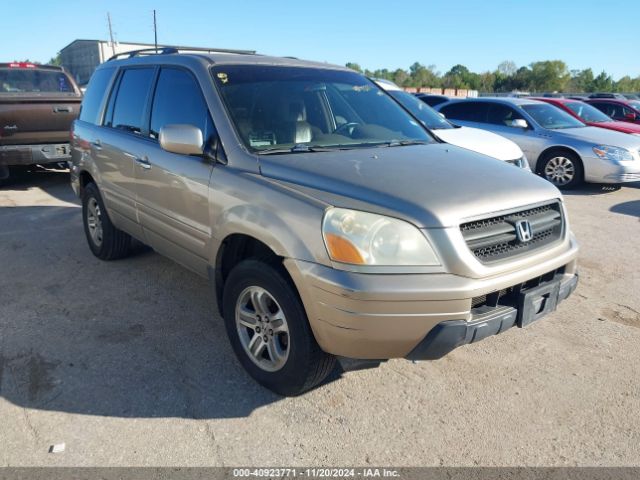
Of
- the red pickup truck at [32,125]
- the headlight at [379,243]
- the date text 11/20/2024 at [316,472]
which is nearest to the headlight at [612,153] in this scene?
the headlight at [379,243]

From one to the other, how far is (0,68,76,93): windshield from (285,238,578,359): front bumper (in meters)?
8.90

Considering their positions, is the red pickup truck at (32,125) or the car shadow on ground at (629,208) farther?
the red pickup truck at (32,125)

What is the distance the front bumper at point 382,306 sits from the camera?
2.36 meters

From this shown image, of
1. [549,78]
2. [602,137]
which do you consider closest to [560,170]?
[602,137]

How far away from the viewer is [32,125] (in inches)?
327

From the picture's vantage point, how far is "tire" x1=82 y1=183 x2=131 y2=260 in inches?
196

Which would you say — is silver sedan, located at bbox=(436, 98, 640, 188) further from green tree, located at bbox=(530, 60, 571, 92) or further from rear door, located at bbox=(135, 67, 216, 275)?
green tree, located at bbox=(530, 60, 571, 92)

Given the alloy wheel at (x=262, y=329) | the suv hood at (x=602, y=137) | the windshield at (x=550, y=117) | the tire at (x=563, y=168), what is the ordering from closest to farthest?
1. the alloy wheel at (x=262, y=329)
2. the suv hood at (x=602, y=137)
3. the tire at (x=563, y=168)
4. the windshield at (x=550, y=117)

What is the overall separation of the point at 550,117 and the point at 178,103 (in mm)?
8460

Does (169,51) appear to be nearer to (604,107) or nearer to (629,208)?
(629,208)

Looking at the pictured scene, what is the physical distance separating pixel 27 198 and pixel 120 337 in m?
5.73

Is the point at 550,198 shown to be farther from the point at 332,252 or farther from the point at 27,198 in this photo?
the point at 27,198

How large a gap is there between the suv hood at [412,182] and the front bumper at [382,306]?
301mm

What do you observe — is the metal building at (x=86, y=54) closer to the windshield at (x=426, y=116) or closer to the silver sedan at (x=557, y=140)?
the silver sedan at (x=557, y=140)
